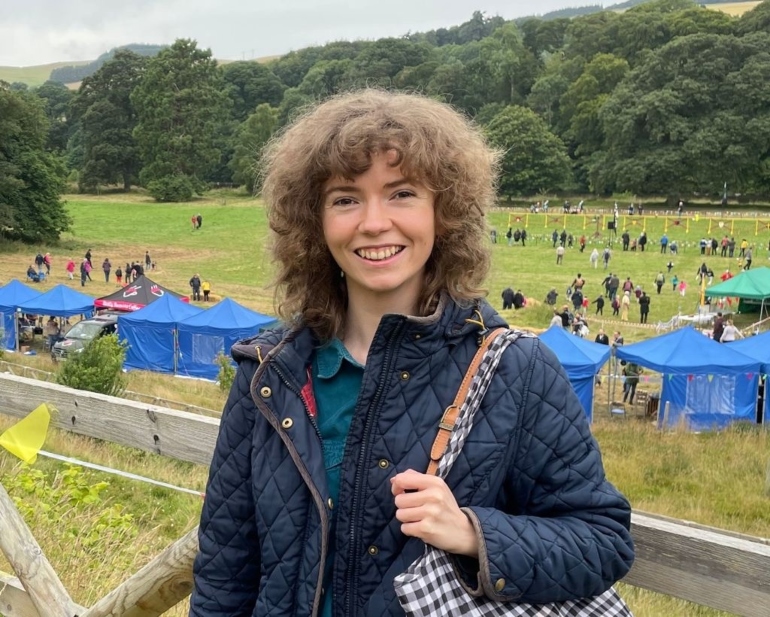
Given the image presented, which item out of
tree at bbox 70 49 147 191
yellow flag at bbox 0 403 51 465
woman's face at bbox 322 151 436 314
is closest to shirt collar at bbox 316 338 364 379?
woman's face at bbox 322 151 436 314

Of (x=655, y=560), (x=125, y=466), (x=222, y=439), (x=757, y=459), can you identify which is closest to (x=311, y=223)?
(x=222, y=439)

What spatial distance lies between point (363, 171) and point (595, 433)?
10.6m

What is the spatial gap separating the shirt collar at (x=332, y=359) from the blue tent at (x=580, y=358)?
37.1 feet

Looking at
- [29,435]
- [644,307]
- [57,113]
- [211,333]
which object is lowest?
[644,307]

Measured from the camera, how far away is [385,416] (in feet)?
4.66

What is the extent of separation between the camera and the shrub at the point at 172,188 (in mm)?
57719

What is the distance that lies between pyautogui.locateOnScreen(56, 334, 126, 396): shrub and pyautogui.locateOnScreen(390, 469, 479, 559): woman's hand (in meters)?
8.07

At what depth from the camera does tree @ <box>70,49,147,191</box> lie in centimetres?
6288

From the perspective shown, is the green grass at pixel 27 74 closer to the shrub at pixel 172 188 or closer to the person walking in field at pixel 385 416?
the shrub at pixel 172 188

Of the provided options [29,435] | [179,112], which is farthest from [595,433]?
[179,112]

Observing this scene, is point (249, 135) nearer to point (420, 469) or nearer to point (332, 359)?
point (332, 359)

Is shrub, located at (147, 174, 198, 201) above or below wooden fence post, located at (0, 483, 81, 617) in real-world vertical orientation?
below

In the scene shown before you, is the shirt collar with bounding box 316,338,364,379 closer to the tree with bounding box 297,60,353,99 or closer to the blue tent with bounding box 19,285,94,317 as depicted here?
the blue tent with bounding box 19,285,94,317

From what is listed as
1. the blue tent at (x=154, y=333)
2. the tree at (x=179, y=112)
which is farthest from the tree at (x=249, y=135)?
the blue tent at (x=154, y=333)
